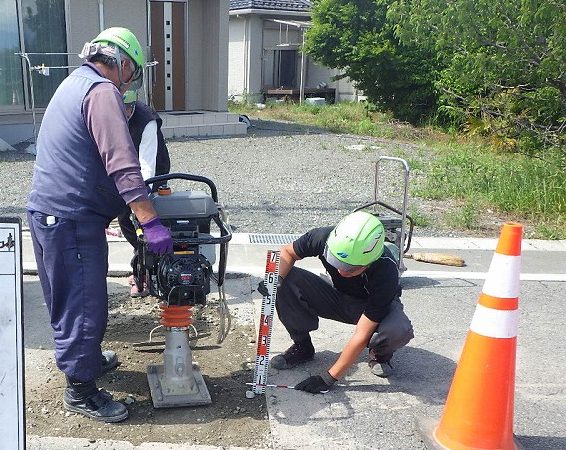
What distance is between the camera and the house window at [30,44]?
38.1ft

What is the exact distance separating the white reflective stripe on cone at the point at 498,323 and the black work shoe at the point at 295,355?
1254mm

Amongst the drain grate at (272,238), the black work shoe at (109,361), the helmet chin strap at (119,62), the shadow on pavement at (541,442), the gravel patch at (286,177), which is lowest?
the shadow on pavement at (541,442)

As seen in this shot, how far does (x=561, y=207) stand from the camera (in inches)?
312

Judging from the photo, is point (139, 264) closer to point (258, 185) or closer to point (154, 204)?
point (154, 204)

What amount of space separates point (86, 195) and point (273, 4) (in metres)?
21.2

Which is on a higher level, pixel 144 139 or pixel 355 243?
pixel 144 139

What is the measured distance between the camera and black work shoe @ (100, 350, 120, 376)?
3873mm

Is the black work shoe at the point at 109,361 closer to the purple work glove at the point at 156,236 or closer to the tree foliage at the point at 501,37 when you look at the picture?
the purple work glove at the point at 156,236

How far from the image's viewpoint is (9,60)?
11.7 m

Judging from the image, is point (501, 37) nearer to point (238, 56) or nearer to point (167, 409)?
point (167, 409)

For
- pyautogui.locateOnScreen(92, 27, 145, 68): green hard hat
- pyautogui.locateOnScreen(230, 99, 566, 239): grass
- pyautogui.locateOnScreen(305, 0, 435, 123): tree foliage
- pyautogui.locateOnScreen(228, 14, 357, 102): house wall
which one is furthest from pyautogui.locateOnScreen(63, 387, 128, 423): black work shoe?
pyautogui.locateOnScreen(228, 14, 357, 102): house wall

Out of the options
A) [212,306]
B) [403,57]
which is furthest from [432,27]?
[403,57]

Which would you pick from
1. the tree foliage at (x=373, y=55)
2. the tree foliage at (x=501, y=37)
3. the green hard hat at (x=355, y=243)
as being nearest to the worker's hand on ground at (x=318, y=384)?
the green hard hat at (x=355, y=243)

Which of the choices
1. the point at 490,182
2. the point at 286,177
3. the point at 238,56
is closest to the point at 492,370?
the point at 490,182
